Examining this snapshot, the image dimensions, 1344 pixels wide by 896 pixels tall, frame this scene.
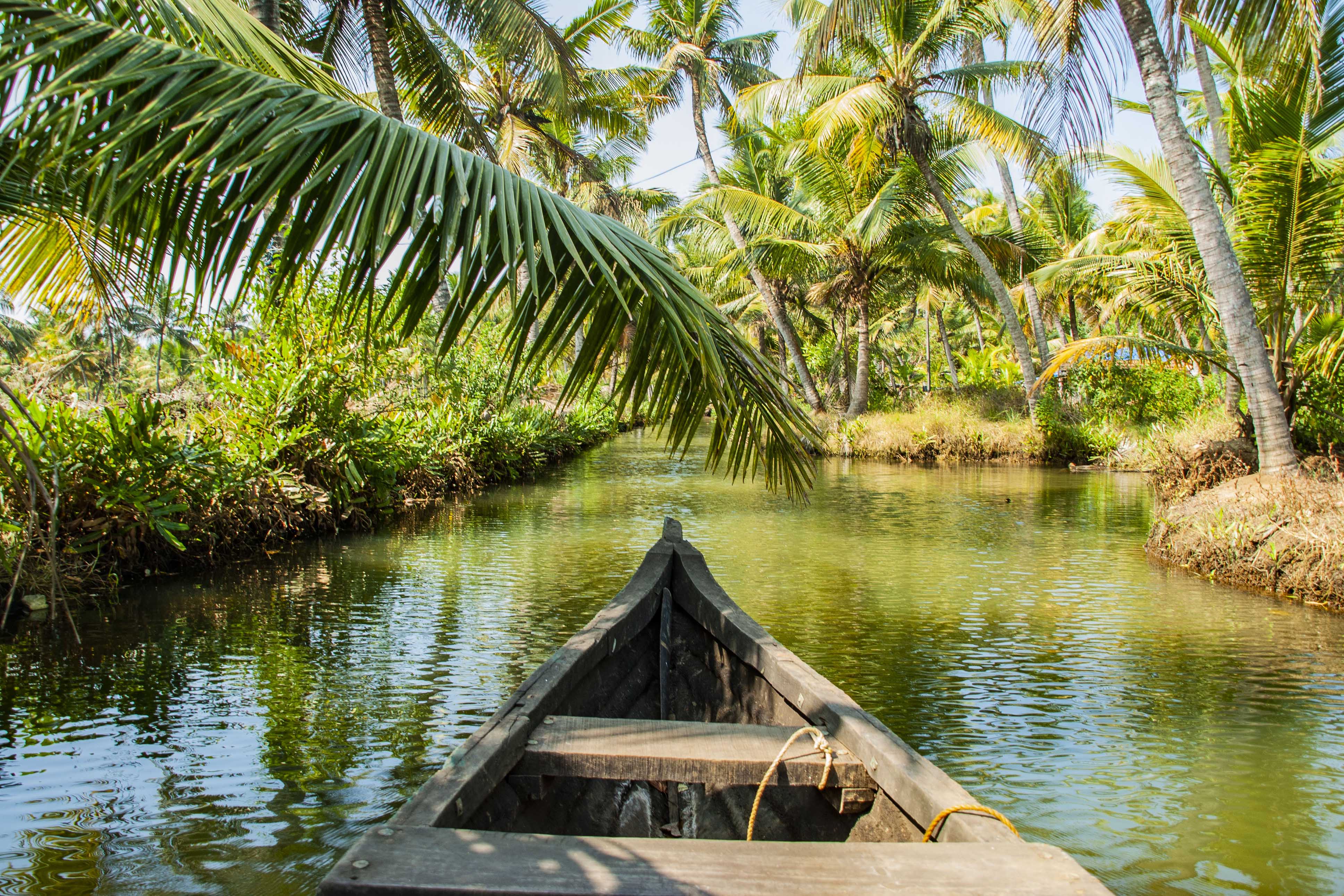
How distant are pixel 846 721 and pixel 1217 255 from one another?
7329mm

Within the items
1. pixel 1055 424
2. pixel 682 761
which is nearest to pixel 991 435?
pixel 1055 424

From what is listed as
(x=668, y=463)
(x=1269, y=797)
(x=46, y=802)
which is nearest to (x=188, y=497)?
(x=46, y=802)

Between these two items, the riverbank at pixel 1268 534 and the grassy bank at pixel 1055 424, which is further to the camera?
the grassy bank at pixel 1055 424

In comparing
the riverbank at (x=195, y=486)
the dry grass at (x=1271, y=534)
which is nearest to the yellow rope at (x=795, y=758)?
the riverbank at (x=195, y=486)

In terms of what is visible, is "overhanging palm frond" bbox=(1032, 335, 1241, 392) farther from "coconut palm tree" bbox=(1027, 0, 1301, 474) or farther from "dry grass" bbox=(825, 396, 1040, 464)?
"dry grass" bbox=(825, 396, 1040, 464)

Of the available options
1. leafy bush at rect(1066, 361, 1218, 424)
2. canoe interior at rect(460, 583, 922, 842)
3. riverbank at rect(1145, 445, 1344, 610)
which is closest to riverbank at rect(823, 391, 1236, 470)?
leafy bush at rect(1066, 361, 1218, 424)

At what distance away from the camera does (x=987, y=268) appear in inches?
750

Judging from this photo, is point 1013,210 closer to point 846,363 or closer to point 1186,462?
point 846,363

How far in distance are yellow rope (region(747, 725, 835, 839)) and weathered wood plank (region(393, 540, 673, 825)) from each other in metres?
0.72

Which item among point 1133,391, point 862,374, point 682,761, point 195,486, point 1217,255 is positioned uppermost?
point 862,374

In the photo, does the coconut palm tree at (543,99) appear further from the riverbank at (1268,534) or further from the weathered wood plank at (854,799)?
the weathered wood plank at (854,799)

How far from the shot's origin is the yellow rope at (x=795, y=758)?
259 centimetres

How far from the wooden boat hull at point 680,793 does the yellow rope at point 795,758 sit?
2 centimetres

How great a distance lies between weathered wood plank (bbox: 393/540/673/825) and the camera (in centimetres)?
217
